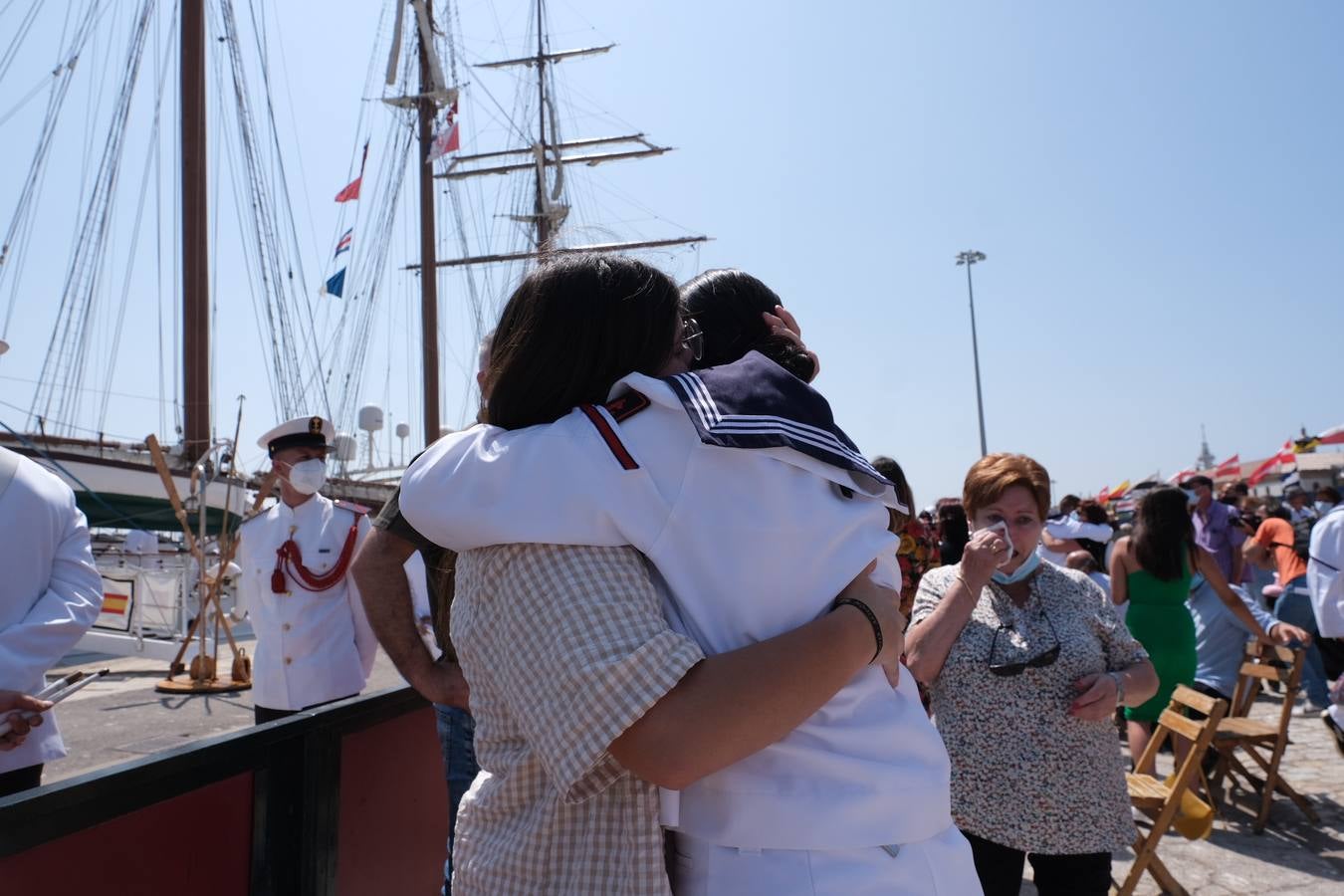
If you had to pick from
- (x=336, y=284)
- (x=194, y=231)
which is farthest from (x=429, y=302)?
(x=194, y=231)

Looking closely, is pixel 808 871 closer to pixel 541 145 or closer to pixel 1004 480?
pixel 1004 480

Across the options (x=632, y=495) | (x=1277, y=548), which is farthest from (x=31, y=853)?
(x=1277, y=548)

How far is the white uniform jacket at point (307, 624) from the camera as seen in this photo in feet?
13.6

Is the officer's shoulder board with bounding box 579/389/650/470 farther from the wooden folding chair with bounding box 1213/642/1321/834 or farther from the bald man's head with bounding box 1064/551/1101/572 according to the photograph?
the bald man's head with bounding box 1064/551/1101/572

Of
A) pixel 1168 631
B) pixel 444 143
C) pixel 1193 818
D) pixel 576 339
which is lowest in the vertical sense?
pixel 1193 818

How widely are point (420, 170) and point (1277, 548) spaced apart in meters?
21.6

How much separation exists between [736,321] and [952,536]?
4313 millimetres

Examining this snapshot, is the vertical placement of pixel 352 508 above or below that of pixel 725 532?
above

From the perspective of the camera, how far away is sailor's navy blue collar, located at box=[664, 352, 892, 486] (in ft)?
3.55

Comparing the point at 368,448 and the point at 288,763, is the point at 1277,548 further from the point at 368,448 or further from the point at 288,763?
the point at 368,448

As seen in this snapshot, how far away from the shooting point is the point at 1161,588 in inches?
224

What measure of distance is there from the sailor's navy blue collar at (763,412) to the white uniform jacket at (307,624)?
344 centimetres

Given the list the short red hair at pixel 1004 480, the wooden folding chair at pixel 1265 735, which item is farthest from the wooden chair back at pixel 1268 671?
the short red hair at pixel 1004 480

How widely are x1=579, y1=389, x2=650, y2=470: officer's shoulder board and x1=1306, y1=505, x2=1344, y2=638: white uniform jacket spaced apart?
4555 mm
